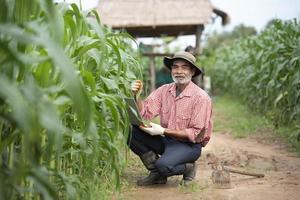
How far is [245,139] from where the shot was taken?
6.36m

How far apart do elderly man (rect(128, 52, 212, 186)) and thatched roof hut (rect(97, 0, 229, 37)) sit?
25.5 ft

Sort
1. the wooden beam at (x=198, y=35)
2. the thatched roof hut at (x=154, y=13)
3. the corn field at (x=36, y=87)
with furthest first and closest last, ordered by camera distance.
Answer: the wooden beam at (x=198, y=35) < the thatched roof hut at (x=154, y=13) < the corn field at (x=36, y=87)

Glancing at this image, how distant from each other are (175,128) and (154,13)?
8383 millimetres

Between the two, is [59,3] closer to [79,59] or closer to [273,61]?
[79,59]

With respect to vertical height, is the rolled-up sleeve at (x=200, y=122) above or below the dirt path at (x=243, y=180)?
above

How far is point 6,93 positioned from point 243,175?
3.19 m

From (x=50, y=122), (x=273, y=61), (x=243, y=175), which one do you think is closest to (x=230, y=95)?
(x=273, y=61)

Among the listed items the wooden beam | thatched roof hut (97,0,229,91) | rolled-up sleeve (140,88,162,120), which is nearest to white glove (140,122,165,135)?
rolled-up sleeve (140,88,162,120)

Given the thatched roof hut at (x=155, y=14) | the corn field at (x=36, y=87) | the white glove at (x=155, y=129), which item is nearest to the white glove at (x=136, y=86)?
the white glove at (x=155, y=129)

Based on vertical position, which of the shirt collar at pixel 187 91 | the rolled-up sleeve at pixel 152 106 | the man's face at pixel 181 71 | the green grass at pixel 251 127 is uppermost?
the man's face at pixel 181 71

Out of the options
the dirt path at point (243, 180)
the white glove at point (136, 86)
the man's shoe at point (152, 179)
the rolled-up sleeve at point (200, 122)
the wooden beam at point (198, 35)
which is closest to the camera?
the dirt path at point (243, 180)

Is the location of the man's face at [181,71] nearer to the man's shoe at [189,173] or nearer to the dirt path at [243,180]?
the man's shoe at [189,173]

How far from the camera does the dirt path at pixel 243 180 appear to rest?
3.50 meters

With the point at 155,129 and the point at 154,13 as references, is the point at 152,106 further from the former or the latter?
the point at 154,13
